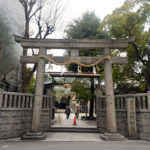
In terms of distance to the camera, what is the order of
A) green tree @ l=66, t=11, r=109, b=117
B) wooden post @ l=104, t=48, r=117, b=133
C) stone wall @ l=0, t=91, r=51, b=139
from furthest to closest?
green tree @ l=66, t=11, r=109, b=117 → wooden post @ l=104, t=48, r=117, b=133 → stone wall @ l=0, t=91, r=51, b=139

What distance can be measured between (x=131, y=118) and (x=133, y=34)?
709 cm

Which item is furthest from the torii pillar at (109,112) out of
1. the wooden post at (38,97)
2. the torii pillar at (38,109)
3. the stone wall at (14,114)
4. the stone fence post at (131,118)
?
the stone wall at (14,114)

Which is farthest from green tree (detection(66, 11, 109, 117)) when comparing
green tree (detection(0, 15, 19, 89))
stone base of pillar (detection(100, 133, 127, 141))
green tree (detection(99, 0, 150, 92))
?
stone base of pillar (detection(100, 133, 127, 141))

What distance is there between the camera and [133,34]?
10688 mm

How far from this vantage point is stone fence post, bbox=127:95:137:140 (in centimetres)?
726

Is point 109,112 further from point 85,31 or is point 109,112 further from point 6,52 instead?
point 85,31

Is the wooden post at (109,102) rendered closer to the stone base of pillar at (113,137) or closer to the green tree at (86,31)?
the stone base of pillar at (113,137)

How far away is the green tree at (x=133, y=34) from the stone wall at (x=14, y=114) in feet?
26.8

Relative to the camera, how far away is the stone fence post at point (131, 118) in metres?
7.26

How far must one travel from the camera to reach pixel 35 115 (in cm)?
697

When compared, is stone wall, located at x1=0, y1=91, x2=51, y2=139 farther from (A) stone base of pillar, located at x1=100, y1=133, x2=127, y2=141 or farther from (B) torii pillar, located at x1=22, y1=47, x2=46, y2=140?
(A) stone base of pillar, located at x1=100, y1=133, x2=127, y2=141

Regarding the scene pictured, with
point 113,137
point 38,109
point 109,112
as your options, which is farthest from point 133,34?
point 38,109

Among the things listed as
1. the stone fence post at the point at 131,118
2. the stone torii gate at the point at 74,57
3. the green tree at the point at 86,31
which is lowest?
the stone fence post at the point at 131,118

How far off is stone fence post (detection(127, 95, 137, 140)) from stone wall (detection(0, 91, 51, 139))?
18.8ft
